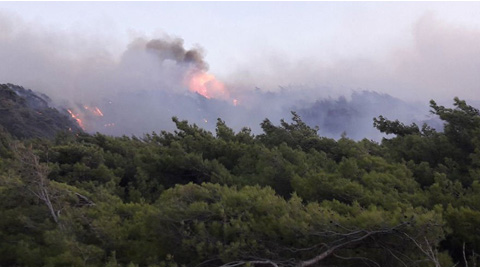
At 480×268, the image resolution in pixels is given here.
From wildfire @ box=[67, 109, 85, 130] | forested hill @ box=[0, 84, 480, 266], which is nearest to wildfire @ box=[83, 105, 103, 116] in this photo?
wildfire @ box=[67, 109, 85, 130]

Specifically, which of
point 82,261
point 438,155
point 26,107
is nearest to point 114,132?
point 26,107

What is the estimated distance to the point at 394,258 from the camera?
4.53 meters

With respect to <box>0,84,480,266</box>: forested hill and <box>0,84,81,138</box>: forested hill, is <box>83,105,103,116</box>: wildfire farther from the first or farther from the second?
<box>0,84,480,266</box>: forested hill

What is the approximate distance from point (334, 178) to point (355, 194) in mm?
510

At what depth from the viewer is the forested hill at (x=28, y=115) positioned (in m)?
34.8

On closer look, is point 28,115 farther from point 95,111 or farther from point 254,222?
point 254,222

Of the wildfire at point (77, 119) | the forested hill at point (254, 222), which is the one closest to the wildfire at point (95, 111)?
the wildfire at point (77, 119)

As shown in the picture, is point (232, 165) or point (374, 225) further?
point (232, 165)

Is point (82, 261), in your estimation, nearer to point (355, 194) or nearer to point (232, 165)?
point (355, 194)

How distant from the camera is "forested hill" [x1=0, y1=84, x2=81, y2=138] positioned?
1369 inches

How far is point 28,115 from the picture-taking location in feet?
122

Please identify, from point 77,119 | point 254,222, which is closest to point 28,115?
point 77,119

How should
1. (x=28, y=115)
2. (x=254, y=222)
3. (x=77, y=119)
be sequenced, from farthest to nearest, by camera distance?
(x=77, y=119) → (x=28, y=115) → (x=254, y=222)

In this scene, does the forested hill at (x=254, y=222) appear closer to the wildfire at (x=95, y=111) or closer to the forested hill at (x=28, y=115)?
the forested hill at (x=28, y=115)
